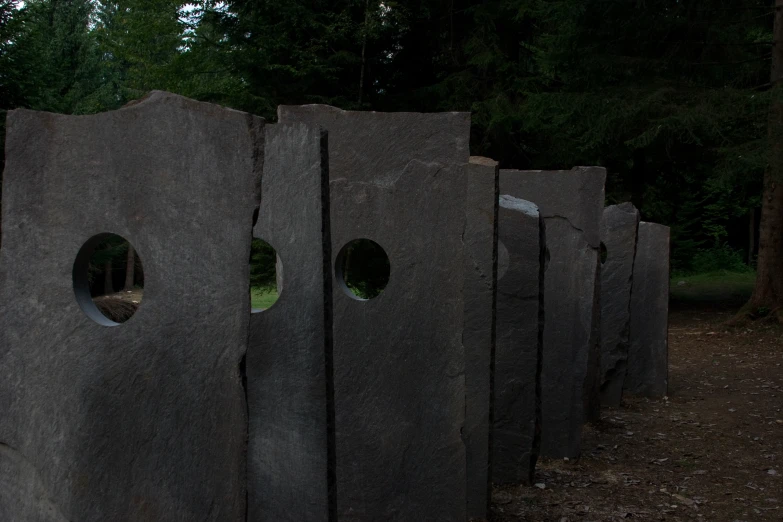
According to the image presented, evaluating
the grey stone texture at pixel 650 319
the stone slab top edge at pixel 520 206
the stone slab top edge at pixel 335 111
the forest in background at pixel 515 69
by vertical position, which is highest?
the forest in background at pixel 515 69

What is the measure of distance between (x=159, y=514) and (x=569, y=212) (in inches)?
153

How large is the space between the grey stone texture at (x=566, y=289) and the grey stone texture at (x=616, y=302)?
168 centimetres

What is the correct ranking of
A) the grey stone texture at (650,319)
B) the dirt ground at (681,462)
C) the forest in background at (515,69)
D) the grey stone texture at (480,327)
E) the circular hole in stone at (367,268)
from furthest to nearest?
the circular hole in stone at (367,268)
the forest in background at (515,69)
the grey stone texture at (650,319)
the dirt ground at (681,462)
the grey stone texture at (480,327)

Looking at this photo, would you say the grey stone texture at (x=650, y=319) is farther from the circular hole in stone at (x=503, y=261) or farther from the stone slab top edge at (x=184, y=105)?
the stone slab top edge at (x=184, y=105)

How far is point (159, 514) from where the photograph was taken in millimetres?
2635

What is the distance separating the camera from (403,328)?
4.02 metres

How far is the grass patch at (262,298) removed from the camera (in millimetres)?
12602

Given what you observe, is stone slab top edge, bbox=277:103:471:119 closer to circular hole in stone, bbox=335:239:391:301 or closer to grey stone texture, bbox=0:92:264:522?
grey stone texture, bbox=0:92:264:522

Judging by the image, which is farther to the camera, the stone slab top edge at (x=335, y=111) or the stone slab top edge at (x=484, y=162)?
the stone slab top edge at (x=484, y=162)

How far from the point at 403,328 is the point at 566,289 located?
2.13 m

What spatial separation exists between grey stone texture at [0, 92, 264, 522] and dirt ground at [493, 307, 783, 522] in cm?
241

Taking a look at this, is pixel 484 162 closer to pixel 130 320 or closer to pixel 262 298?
pixel 130 320

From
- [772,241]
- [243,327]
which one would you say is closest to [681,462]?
[243,327]

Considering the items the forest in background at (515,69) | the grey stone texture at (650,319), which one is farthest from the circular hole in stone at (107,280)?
the grey stone texture at (650,319)
